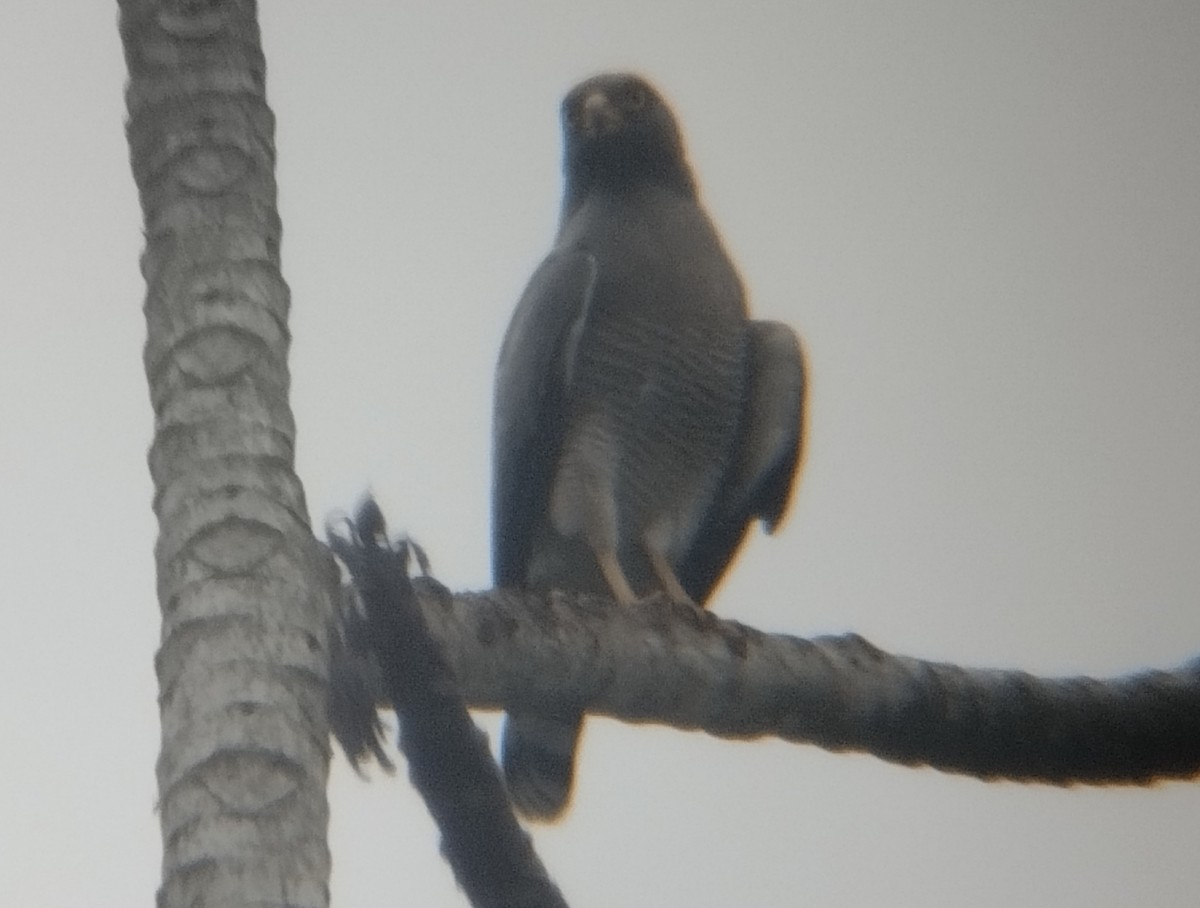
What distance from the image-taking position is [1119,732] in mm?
3264

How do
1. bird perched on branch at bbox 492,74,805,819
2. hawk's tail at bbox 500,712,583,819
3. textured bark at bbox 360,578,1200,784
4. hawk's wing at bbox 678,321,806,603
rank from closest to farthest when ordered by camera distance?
textured bark at bbox 360,578,1200,784
hawk's tail at bbox 500,712,583,819
bird perched on branch at bbox 492,74,805,819
hawk's wing at bbox 678,321,806,603

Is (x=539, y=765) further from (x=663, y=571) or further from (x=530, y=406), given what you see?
A: (x=530, y=406)

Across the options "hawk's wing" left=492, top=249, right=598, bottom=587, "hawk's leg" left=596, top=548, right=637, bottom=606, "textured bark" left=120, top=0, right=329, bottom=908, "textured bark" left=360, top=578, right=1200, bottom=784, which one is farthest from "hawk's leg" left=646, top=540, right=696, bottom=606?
"textured bark" left=120, top=0, right=329, bottom=908

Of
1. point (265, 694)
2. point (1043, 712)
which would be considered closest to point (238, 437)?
point (265, 694)

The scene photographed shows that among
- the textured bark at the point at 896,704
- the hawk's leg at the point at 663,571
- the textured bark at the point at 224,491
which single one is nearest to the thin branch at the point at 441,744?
the textured bark at the point at 224,491

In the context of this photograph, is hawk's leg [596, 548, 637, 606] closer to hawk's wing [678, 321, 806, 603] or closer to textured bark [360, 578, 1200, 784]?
hawk's wing [678, 321, 806, 603]

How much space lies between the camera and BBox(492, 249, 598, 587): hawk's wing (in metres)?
4.90

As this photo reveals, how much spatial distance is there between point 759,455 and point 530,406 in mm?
728

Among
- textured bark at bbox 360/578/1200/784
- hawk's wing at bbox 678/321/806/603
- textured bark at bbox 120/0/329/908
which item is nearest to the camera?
textured bark at bbox 120/0/329/908

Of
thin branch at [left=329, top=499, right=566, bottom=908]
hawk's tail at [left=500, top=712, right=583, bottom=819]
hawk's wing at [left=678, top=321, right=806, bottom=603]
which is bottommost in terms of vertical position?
thin branch at [left=329, top=499, right=566, bottom=908]

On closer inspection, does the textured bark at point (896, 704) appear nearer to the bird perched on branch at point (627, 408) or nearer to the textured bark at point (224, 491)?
the textured bark at point (224, 491)

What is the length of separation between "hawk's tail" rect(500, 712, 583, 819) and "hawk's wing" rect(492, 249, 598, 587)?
420mm

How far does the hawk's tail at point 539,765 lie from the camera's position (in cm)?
480

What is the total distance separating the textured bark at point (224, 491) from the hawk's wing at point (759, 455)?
2.45m
